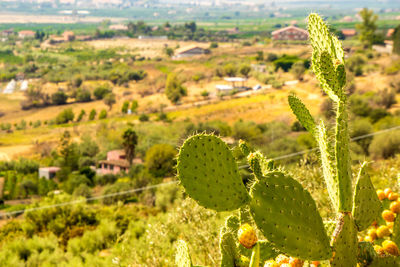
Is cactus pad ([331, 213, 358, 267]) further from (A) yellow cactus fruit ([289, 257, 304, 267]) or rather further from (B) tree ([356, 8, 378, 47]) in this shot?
(B) tree ([356, 8, 378, 47])

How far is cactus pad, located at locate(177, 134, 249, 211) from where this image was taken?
100 cm

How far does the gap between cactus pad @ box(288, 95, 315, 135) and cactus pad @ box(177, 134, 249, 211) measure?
0.88 ft

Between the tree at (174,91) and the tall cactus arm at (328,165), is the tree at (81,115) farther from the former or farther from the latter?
the tall cactus arm at (328,165)

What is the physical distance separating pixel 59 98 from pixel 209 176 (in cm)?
5032

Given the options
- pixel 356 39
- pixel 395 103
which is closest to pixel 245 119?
pixel 395 103

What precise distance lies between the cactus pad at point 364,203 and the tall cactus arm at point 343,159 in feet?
0.37

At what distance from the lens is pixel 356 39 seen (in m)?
69.4

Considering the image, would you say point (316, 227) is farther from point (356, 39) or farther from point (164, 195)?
point (356, 39)

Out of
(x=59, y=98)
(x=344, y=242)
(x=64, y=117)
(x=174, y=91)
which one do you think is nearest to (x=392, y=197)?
(x=344, y=242)

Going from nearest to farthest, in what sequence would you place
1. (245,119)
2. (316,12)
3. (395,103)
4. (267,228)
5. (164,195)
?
(267,228) → (316,12) → (164,195) → (395,103) → (245,119)

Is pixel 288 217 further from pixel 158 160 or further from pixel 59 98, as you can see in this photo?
pixel 59 98

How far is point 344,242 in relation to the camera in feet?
3.43

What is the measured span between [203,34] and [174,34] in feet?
24.3

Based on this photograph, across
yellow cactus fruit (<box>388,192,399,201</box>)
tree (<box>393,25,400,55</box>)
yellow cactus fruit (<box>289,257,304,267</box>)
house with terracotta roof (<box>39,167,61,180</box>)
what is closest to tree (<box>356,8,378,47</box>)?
tree (<box>393,25,400,55</box>)
